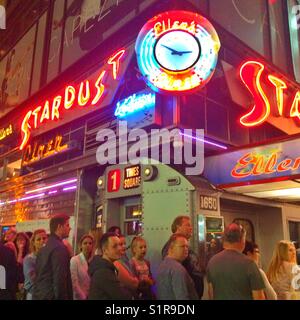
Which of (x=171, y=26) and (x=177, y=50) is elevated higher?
(x=171, y=26)

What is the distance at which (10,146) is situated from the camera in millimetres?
14719

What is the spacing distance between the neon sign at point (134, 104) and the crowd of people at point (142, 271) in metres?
2.97

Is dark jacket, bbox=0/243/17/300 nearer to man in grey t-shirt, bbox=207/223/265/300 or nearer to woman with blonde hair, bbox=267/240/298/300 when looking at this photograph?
man in grey t-shirt, bbox=207/223/265/300

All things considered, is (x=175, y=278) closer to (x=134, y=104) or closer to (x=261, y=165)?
(x=261, y=165)

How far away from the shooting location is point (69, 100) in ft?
33.5

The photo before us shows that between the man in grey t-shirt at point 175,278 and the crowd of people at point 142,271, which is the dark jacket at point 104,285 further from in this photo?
the man in grey t-shirt at point 175,278

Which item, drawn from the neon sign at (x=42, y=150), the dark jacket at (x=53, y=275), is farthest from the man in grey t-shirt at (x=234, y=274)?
the neon sign at (x=42, y=150)

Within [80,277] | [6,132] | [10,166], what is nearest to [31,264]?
[80,277]

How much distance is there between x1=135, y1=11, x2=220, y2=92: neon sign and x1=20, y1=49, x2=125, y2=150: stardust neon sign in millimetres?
1730

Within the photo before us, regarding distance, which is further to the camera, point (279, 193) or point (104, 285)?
point (279, 193)

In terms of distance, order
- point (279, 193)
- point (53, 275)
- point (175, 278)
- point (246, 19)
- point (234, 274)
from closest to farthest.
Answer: point (234, 274), point (175, 278), point (53, 275), point (279, 193), point (246, 19)

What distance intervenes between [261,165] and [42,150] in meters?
7.86

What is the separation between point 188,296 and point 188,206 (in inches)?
107

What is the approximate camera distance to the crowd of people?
11.6 ft
